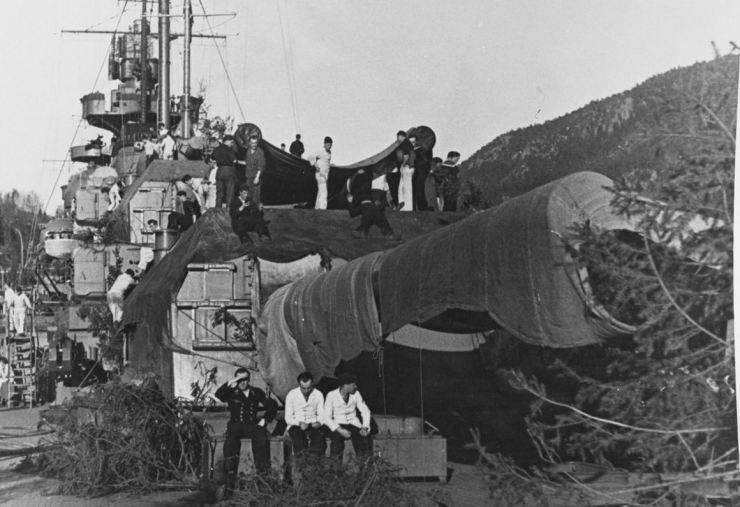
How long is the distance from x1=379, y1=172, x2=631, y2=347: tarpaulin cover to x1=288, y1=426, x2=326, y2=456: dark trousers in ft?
9.21

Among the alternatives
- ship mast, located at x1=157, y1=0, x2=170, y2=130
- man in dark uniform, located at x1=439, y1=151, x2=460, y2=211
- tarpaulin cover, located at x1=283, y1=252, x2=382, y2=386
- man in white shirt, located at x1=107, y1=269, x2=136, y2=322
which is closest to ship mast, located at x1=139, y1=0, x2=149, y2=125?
ship mast, located at x1=157, y1=0, x2=170, y2=130

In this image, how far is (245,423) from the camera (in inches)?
537

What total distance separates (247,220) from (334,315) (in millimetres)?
5704

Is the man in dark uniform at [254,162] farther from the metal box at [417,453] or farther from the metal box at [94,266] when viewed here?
the metal box at [417,453]

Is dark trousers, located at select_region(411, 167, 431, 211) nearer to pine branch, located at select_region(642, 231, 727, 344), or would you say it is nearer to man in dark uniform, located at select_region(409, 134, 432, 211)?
man in dark uniform, located at select_region(409, 134, 432, 211)

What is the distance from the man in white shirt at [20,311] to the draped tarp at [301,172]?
22.6 metres

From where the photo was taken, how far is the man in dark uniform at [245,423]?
530 inches

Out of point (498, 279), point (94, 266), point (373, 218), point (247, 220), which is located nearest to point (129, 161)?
point (94, 266)

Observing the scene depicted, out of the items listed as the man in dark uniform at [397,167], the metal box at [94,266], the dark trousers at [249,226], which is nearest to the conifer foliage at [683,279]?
the dark trousers at [249,226]

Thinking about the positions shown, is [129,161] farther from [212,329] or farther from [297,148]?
[212,329]

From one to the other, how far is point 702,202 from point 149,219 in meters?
27.1

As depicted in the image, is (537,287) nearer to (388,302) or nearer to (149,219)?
(388,302)

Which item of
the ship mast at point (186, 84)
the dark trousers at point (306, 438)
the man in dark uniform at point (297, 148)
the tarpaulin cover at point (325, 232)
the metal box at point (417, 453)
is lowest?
the metal box at point (417, 453)

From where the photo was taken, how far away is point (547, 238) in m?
8.84
